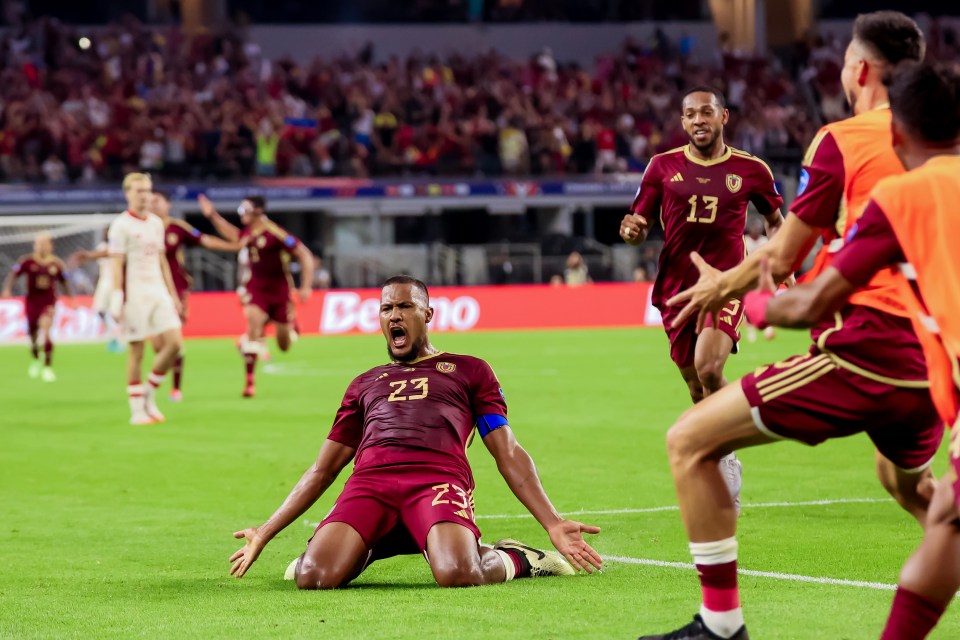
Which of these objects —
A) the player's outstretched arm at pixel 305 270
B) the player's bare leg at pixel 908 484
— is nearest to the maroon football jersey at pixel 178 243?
the player's outstretched arm at pixel 305 270

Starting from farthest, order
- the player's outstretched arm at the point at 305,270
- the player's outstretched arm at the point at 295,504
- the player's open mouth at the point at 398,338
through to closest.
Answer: the player's outstretched arm at the point at 305,270 → the player's open mouth at the point at 398,338 → the player's outstretched arm at the point at 295,504

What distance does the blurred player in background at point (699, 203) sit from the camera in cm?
1005

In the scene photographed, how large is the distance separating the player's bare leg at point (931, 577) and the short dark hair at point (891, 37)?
6.34ft

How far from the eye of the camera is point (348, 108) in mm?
39312

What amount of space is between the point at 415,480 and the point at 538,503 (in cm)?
66

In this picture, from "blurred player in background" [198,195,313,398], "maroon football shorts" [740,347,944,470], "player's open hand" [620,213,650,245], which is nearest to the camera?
"maroon football shorts" [740,347,944,470]

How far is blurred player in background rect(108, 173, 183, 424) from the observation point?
16562mm

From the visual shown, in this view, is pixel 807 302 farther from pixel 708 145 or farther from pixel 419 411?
pixel 708 145

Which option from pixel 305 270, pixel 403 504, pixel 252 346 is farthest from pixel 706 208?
pixel 252 346

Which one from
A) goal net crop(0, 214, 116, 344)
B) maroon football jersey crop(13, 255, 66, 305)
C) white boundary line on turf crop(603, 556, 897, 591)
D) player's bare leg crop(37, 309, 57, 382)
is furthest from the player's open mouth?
goal net crop(0, 214, 116, 344)

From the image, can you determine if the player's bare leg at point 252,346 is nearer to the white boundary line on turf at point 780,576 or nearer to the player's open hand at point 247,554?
the white boundary line on turf at point 780,576

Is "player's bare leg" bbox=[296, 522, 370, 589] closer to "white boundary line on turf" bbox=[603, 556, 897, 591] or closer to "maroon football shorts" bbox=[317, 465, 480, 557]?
"maroon football shorts" bbox=[317, 465, 480, 557]

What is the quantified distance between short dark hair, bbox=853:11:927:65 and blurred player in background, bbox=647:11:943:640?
0.34m

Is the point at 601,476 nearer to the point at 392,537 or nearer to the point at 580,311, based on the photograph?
the point at 392,537
